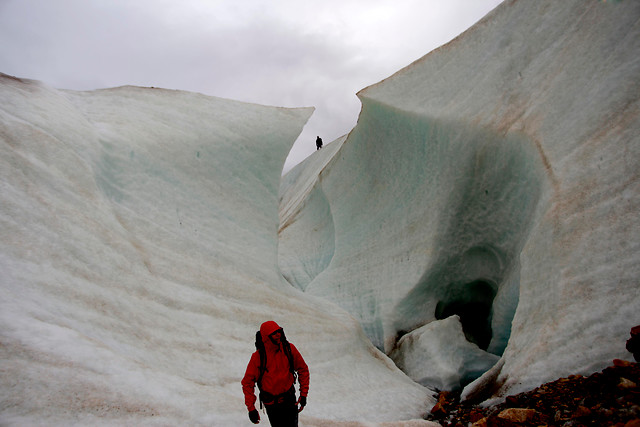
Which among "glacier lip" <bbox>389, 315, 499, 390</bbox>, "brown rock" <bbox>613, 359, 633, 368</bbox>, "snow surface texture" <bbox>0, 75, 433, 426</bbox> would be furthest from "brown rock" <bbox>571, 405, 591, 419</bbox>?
"glacier lip" <bbox>389, 315, 499, 390</bbox>

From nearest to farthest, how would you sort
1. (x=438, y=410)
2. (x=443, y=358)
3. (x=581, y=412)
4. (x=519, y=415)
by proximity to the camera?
(x=581, y=412) < (x=519, y=415) < (x=438, y=410) < (x=443, y=358)

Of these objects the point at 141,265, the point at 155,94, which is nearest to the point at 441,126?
the point at 155,94

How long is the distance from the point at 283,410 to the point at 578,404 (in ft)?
6.63

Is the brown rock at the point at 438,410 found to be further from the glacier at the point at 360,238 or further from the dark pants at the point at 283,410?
the dark pants at the point at 283,410

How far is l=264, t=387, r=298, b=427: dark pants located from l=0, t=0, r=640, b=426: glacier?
2.29 feet

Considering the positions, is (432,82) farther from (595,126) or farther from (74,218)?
(74,218)

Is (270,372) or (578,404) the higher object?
(270,372)

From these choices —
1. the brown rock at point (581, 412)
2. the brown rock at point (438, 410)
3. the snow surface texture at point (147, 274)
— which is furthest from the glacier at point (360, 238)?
the brown rock at point (581, 412)

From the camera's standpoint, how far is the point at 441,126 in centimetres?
725

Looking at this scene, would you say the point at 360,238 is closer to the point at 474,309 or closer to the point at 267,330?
the point at 474,309

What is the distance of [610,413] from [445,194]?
4.65 m

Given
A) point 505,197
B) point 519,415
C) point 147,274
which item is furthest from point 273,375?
point 505,197

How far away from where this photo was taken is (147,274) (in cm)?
437

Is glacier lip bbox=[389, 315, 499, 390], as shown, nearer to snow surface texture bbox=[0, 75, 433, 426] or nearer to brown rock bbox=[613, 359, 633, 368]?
snow surface texture bbox=[0, 75, 433, 426]
